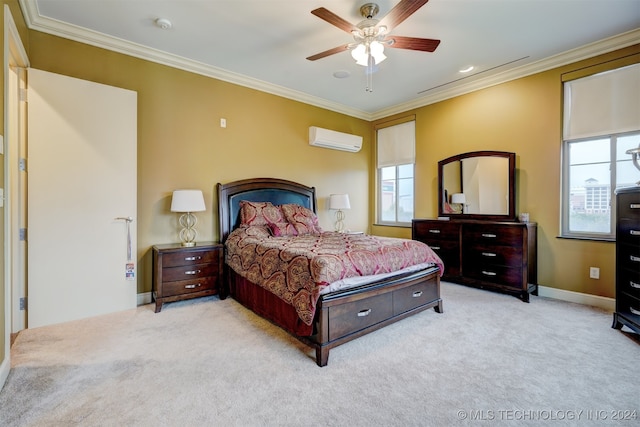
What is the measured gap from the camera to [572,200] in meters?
3.58

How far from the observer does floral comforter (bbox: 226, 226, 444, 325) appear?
2189 mm

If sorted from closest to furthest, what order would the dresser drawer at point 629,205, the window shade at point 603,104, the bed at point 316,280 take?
the bed at point 316,280 < the dresser drawer at point 629,205 < the window shade at point 603,104

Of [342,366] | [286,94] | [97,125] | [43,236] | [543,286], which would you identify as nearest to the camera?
[342,366]

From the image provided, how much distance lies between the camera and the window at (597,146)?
10.4ft

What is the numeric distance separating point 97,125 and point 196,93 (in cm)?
122

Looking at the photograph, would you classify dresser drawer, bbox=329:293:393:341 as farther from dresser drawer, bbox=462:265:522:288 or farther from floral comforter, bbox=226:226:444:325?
dresser drawer, bbox=462:265:522:288

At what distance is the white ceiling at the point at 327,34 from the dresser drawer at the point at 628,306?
258 cm

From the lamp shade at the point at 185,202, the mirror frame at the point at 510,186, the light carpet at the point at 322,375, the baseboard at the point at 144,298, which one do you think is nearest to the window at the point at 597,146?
the mirror frame at the point at 510,186

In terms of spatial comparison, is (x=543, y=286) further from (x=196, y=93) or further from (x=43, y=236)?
(x=43, y=236)

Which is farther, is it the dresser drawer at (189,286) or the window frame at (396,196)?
the window frame at (396,196)

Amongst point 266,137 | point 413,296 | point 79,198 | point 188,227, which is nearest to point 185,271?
point 188,227

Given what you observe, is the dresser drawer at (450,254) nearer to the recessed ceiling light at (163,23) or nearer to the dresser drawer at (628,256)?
the dresser drawer at (628,256)

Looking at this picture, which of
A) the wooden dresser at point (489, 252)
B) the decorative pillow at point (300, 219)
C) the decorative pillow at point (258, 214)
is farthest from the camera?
the decorative pillow at point (300, 219)

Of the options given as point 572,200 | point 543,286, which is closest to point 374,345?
point 543,286
